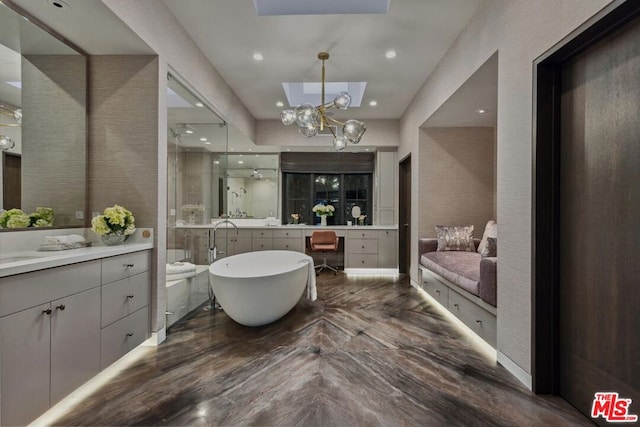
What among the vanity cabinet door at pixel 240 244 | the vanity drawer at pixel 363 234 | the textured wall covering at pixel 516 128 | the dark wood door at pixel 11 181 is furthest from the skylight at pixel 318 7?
the vanity cabinet door at pixel 240 244

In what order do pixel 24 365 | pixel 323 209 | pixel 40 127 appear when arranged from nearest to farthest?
pixel 24 365
pixel 40 127
pixel 323 209

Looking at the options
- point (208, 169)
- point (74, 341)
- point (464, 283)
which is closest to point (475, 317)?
point (464, 283)

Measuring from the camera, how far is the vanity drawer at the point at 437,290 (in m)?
3.21

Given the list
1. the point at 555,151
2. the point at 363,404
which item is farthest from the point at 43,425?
the point at 555,151

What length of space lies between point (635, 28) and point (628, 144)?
539mm

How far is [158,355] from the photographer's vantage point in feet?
7.32

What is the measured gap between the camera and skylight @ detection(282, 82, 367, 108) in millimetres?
4316

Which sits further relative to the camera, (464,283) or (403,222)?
(403,222)

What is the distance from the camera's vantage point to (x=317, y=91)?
14.7ft

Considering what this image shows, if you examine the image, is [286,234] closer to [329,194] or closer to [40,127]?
[329,194]

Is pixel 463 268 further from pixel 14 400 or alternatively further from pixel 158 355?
pixel 14 400

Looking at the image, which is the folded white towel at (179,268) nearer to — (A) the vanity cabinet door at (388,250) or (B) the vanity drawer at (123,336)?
(B) the vanity drawer at (123,336)

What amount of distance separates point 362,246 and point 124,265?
4.02 meters

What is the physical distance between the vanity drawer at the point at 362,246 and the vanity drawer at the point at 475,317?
92.2 inches
